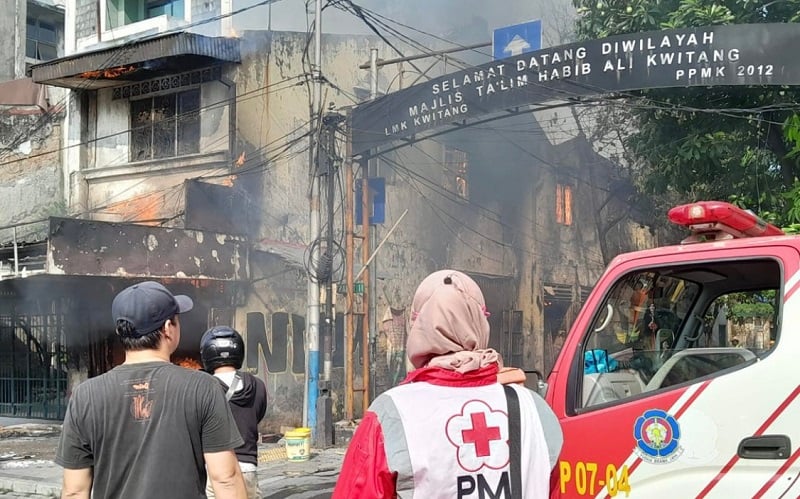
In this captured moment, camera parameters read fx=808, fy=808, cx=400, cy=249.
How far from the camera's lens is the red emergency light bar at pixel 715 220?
3240 millimetres

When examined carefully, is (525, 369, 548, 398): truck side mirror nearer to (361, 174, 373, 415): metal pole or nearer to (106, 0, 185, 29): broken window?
(361, 174, 373, 415): metal pole

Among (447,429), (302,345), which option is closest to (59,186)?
(302,345)

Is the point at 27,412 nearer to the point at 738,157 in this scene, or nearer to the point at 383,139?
the point at 383,139

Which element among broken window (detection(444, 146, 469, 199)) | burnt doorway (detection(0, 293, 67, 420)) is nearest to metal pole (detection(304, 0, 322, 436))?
burnt doorway (detection(0, 293, 67, 420))

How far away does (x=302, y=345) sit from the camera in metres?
14.1

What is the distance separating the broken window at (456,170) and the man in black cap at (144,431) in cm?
1532

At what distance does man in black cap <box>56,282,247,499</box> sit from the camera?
266 cm

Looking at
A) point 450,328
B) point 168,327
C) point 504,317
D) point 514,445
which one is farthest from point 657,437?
point 504,317

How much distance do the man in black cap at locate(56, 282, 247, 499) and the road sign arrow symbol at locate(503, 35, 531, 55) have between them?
9.85m

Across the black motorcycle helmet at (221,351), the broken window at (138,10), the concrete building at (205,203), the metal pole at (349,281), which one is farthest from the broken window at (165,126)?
the black motorcycle helmet at (221,351)

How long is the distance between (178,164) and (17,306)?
469 cm

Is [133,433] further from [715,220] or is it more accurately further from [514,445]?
[715,220]

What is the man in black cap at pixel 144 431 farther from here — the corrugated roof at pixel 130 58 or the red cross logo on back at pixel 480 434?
the corrugated roof at pixel 130 58

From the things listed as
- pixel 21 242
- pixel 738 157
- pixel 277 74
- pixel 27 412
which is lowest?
pixel 27 412
